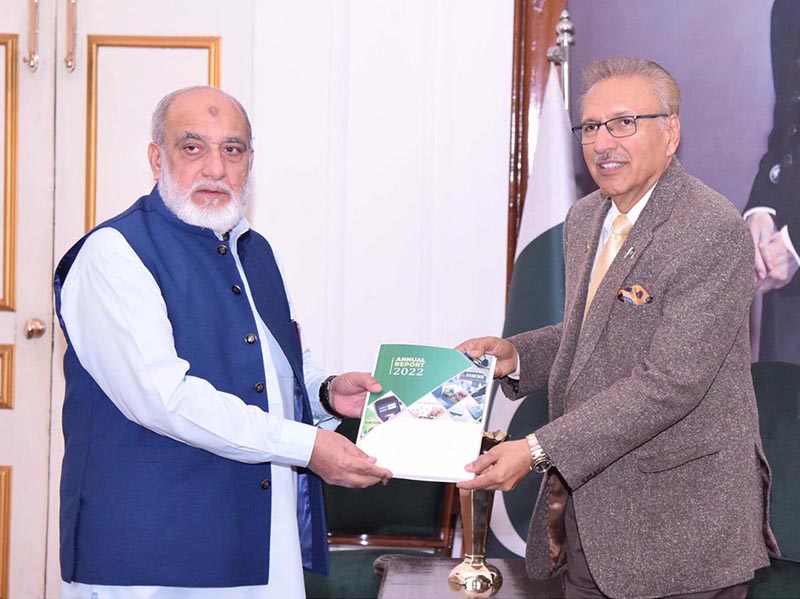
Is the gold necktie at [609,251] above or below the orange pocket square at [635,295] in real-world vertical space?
above

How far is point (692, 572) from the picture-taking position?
2.25 meters

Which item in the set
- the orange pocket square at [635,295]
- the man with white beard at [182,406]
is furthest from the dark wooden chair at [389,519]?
the orange pocket square at [635,295]

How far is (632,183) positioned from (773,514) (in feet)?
5.65

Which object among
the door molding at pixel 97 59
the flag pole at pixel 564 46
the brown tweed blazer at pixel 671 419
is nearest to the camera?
the brown tweed blazer at pixel 671 419

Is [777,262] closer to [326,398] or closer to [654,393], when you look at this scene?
[654,393]

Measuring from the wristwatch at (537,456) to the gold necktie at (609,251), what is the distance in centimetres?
34

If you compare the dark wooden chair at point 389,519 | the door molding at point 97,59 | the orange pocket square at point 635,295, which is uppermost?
the door molding at point 97,59

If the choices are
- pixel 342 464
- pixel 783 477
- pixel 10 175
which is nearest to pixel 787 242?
pixel 783 477

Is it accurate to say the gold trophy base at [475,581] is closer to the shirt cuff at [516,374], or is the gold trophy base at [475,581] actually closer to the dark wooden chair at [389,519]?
the shirt cuff at [516,374]

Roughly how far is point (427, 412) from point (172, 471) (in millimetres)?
623

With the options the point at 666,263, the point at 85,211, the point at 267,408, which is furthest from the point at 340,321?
the point at 666,263

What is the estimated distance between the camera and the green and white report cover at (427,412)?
2430 millimetres

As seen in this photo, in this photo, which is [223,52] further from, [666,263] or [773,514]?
[773,514]

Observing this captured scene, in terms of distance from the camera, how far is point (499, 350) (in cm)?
278
